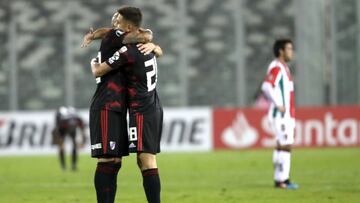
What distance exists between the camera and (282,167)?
16.8 meters

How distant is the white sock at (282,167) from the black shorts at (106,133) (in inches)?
256

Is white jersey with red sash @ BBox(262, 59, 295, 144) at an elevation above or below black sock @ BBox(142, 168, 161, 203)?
above

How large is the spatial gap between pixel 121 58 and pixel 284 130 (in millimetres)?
6766

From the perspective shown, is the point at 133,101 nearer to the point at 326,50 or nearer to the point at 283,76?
the point at 283,76

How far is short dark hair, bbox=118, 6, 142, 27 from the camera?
10688 millimetres

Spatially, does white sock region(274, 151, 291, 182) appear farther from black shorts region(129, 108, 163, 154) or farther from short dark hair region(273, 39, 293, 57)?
black shorts region(129, 108, 163, 154)

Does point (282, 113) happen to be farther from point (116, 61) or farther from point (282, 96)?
point (116, 61)

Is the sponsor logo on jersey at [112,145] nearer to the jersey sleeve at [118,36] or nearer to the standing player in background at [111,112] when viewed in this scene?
the standing player in background at [111,112]

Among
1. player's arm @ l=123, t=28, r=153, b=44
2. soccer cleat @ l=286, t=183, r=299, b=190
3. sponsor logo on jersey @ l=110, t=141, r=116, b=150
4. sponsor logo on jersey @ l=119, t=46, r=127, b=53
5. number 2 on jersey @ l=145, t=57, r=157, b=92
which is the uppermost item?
player's arm @ l=123, t=28, r=153, b=44

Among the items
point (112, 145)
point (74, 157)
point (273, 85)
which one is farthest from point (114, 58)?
point (74, 157)

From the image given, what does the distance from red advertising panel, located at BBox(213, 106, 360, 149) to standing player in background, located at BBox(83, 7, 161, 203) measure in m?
21.5

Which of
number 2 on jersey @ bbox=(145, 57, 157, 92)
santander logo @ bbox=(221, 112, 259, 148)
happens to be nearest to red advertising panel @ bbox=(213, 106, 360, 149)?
santander logo @ bbox=(221, 112, 259, 148)

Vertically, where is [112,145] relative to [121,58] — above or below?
below

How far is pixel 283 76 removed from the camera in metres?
17.0
